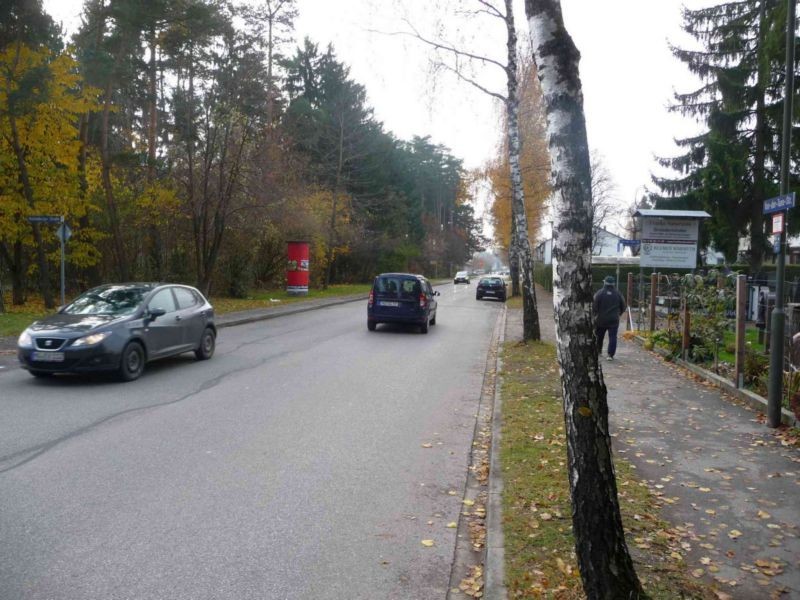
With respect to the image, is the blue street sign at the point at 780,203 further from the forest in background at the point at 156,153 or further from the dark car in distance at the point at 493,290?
the dark car in distance at the point at 493,290

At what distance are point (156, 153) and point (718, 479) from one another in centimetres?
2884

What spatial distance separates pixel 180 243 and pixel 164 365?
752 inches

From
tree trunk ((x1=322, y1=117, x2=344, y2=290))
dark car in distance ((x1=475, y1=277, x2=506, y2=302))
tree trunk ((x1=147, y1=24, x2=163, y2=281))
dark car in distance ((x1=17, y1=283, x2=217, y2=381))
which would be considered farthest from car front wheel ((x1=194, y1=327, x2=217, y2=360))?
tree trunk ((x1=322, y1=117, x2=344, y2=290))

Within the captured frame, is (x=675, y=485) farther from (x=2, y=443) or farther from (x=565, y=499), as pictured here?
(x=2, y=443)

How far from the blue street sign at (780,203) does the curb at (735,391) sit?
7.75ft

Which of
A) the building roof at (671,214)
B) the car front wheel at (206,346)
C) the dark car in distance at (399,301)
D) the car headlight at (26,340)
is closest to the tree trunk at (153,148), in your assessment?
the dark car in distance at (399,301)

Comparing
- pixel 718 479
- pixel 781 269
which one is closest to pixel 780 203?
pixel 781 269

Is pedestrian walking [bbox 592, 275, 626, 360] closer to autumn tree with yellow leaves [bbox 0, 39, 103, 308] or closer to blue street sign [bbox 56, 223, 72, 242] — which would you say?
blue street sign [bbox 56, 223, 72, 242]

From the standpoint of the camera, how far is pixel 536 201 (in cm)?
Answer: 3984

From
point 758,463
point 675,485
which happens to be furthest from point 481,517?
point 758,463

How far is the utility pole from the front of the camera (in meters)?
7.23

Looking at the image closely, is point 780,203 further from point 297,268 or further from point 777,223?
point 297,268

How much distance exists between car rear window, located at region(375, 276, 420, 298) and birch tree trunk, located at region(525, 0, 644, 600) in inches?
573

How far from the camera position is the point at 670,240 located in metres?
17.6
